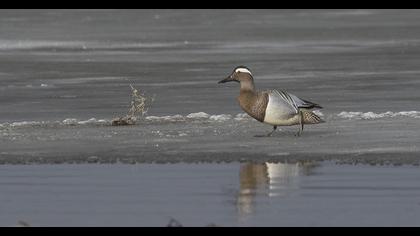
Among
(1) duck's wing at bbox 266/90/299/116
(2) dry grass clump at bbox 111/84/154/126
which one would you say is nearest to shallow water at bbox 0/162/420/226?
(1) duck's wing at bbox 266/90/299/116

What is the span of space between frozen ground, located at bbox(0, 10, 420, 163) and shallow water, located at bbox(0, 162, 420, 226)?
2.07 ft

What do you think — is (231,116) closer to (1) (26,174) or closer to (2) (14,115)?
(2) (14,115)

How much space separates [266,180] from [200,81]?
348 inches

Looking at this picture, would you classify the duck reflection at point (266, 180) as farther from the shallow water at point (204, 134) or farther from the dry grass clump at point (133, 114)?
the dry grass clump at point (133, 114)

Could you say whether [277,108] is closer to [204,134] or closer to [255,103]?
[255,103]

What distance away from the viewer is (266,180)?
10797 mm

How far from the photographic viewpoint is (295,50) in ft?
81.6

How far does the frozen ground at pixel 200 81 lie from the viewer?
41.9 feet

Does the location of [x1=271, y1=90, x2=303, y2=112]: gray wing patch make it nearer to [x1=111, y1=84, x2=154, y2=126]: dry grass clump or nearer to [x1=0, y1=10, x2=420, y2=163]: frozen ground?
[x1=0, y1=10, x2=420, y2=163]: frozen ground

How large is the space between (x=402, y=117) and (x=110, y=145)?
3.34 meters

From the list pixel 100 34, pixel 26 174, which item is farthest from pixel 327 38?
pixel 26 174

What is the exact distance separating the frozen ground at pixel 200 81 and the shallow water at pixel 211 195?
63 cm

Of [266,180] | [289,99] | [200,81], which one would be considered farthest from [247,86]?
[200,81]
